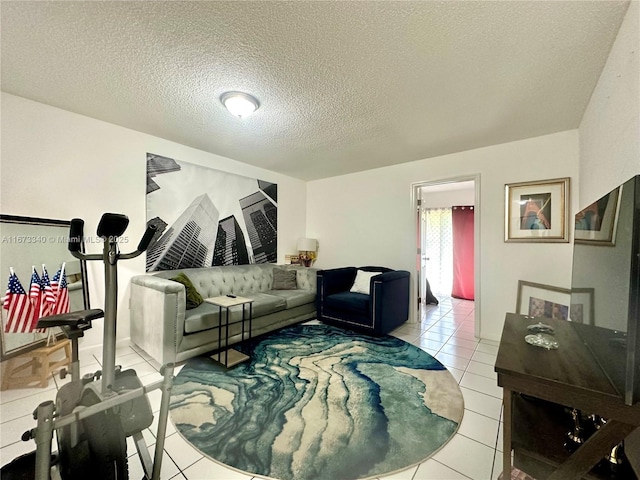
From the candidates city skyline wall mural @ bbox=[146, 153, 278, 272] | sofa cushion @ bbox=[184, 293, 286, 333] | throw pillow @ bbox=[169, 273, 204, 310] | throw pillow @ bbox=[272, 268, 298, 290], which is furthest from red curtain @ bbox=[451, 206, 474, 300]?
throw pillow @ bbox=[169, 273, 204, 310]

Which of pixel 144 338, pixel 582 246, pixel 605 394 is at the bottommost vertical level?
pixel 144 338

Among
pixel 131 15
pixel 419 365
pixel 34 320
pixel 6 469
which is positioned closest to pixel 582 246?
pixel 419 365

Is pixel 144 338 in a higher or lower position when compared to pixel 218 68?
lower

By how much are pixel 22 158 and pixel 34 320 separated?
1.41m

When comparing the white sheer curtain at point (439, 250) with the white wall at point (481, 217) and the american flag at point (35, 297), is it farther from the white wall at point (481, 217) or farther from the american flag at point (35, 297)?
the american flag at point (35, 297)


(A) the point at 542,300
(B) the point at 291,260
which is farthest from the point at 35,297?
(A) the point at 542,300

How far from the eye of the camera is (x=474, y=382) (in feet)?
7.29

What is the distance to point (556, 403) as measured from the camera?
3.65ft

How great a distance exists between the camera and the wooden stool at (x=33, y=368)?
2037mm

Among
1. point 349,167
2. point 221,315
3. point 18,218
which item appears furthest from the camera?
point 349,167

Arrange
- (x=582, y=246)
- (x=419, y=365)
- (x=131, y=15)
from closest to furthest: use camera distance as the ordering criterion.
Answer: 1. (x=131, y=15)
2. (x=582, y=246)
3. (x=419, y=365)

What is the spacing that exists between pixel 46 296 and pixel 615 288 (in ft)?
12.5

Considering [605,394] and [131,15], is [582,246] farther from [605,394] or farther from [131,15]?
[131,15]

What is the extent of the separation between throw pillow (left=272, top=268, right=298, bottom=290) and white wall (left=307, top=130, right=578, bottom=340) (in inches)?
40.1
